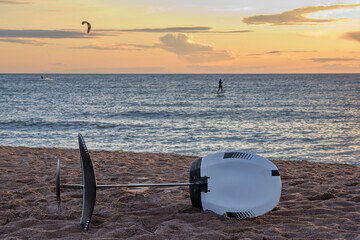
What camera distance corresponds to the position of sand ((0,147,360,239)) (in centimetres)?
430

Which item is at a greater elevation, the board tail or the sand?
the board tail

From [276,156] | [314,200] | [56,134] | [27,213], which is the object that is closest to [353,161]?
[276,156]

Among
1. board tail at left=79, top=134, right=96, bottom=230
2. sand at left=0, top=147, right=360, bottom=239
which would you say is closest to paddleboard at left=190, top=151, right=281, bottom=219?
sand at left=0, top=147, right=360, bottom=239

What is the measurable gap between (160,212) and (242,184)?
1188 mm

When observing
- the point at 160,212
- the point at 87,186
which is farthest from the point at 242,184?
the point at 87,186

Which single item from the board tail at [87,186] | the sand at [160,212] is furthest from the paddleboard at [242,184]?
the board tail at [87,186]

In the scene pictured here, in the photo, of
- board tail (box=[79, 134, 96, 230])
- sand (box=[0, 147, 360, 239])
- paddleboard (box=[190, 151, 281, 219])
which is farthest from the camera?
paddleboard (box=[190, 151, 281, 219])

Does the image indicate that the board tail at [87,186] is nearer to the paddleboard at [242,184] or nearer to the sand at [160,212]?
the sand at [160,212]

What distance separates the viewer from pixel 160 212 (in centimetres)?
520

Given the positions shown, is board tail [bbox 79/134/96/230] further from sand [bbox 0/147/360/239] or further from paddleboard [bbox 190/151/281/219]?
paddleboard [bbox 190/151/281/219]

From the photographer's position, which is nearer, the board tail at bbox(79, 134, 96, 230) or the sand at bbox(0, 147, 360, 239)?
the sand at bbox(0, 147, 360, 239)

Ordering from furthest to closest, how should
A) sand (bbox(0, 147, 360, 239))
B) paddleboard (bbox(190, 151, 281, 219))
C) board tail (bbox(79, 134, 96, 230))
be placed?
1. paddleboard (bbox(190, 151, 281, 219))
2. board tail (bbox(79, 134, 96, 230))
3. sand (bbox(0, 147, 360, 239))

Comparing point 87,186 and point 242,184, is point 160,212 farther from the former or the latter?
point 242,184

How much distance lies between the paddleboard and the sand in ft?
0.49
